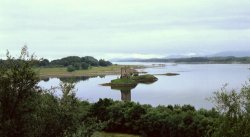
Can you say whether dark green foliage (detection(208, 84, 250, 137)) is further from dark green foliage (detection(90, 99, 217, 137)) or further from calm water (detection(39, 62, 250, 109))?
calm water (detection(39, 62, 250, 109))

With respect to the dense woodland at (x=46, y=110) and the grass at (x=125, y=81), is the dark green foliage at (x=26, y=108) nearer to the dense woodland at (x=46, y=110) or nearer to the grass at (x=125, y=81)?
the dense woodland at (x=46, y=110)

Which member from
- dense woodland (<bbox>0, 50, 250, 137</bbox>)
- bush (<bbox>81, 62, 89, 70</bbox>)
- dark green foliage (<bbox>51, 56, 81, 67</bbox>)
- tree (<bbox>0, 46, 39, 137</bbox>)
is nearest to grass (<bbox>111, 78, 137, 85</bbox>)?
bush (<bbox>81, 62, 89, 70</bbox>)

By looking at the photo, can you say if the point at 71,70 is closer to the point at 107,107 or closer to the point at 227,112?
the point at 107,107

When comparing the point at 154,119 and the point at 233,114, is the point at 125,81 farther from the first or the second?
the point at 233,114

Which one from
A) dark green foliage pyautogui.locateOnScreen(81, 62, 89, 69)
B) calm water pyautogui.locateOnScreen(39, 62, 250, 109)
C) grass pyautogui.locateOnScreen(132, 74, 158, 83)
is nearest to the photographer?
calm water pyautogui.locateOnScreen(39, 62, 250, 109)

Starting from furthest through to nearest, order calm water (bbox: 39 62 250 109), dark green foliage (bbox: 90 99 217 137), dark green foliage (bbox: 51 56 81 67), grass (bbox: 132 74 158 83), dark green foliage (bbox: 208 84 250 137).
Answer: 1. dark green foliage (bbox: 51 56 81 67)
2. grass (bbox: 132 74 158 83)
3. calm water (bbox: 39 62 250 109)
4. dark green foliage (bbox: 90 99 217 137)
5. dark green foliage (bbox: 208 84 250 137)

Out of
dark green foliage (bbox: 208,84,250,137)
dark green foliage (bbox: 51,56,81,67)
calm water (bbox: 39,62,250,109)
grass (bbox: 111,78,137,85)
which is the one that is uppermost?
dark green foliage (bbox: 51,56,81,67)

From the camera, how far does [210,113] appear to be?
33.2 metres

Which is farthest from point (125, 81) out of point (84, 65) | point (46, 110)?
point (46, 110)

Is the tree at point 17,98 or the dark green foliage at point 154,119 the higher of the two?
the tree at point 17,98

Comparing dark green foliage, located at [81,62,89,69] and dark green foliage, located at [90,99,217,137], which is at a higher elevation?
dark green foliage, located at [81,62,89,69]

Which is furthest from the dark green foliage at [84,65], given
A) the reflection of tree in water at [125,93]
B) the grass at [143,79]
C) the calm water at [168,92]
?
the reflection of tree in water at [125,93]

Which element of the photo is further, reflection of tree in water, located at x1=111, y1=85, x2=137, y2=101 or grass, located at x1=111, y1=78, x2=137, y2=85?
grass, located at x1=111, y1=78, x2=137, y2=85

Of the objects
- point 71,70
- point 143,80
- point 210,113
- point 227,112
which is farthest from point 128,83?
point 227,112
